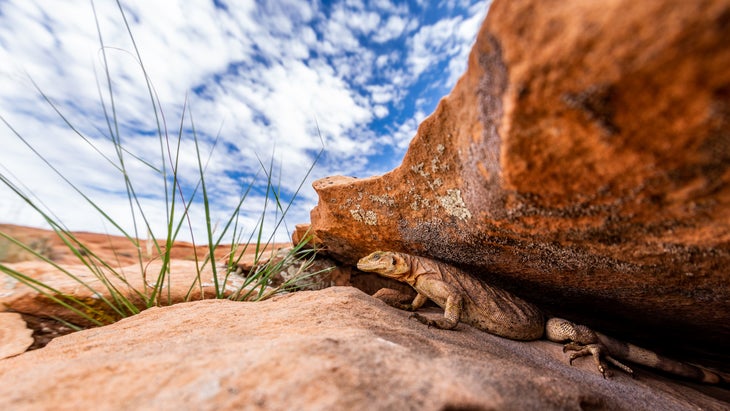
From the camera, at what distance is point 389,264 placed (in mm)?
2807

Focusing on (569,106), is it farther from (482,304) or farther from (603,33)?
(482,304)

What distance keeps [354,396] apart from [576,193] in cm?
132

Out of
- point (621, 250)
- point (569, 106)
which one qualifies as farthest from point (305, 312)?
point (621, 250)

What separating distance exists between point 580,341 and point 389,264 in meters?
1.89

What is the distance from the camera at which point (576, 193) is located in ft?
4.39

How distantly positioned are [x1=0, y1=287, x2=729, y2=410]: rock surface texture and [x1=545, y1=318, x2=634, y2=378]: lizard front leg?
2.19 ft

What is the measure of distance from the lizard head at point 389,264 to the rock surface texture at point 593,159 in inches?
16.3

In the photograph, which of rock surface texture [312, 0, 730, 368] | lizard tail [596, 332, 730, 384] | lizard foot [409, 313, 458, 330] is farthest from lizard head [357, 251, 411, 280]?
lizard tail [596, 332, 730, 384]

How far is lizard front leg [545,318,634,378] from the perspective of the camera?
237 cm

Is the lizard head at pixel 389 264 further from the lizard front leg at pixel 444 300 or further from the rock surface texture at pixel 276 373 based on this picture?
the rock surface texture at pixel 276 373

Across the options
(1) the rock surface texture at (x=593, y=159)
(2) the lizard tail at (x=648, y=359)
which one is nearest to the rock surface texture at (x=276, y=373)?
(1) the rock surface texture at (x=593, y=159)

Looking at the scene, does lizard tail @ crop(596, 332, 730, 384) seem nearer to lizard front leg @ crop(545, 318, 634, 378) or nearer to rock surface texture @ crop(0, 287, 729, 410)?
lizard front leg @ crop(545, 318, 634, 378)

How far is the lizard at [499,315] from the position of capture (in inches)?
97.4

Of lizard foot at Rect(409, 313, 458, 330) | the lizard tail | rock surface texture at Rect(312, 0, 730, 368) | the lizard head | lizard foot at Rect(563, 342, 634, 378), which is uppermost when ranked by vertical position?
rock surface texture at Rect(312, 0, 730, 368)
